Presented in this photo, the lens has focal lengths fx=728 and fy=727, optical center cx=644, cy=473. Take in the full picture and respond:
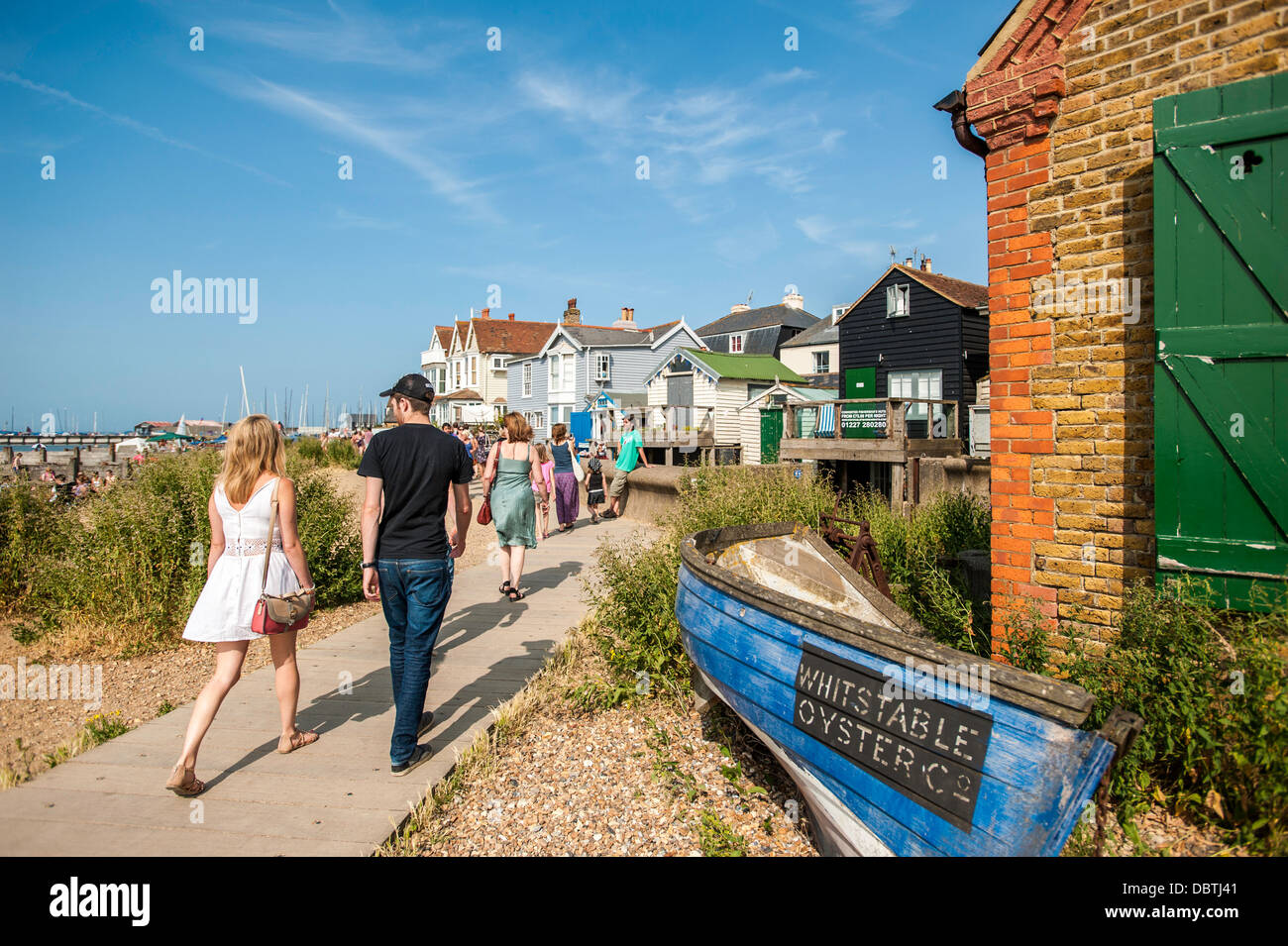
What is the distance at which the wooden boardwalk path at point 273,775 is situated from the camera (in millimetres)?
3342

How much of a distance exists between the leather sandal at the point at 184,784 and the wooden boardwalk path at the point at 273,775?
0.15 feet

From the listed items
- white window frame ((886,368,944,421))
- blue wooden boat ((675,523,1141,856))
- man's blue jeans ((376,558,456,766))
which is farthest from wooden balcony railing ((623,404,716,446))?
blue wooden boat ((675,523,1141,856))

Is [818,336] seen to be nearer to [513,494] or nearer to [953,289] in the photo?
[953,289]

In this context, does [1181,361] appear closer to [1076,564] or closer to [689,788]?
[1076,564]

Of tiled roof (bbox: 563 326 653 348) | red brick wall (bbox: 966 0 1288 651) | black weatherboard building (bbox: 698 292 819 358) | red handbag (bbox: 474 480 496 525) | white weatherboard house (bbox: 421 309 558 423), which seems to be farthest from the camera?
white weatherboard house (bbox: 421 309 558 423)

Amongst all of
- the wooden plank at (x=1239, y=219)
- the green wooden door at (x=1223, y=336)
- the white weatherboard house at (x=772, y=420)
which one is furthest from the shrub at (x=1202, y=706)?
the white weatherboard house at (x=772, y=420)

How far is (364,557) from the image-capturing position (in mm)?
3945

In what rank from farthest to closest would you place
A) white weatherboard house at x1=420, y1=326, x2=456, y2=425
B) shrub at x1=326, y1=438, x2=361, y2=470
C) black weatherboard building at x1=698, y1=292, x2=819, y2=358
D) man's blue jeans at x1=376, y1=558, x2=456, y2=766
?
white weatherboard house at x1=420, y1=326, x2=456, y2=425 → black weatherboard building at x1=698, y1=292, x2=819, y2=358 → shrub at x1=326, y1=438, x2=361, y2=470 → man's blue jeans at x1=376, y1=558, x2=456, y2=766

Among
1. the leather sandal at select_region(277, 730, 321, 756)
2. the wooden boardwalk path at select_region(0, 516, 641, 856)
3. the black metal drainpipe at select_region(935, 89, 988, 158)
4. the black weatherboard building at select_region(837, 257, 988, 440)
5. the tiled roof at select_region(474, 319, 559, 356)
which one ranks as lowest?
the wooden boardwalk path at select_region(0, 516, 641, 856)

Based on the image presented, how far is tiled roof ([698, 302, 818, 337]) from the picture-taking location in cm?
5438

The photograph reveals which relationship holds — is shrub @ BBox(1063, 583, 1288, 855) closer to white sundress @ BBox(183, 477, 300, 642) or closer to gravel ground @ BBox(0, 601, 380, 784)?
white sundress @ BBox(183, 477, 300, 642)

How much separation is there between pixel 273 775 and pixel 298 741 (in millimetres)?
342

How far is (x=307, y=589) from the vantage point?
4.07 metres
